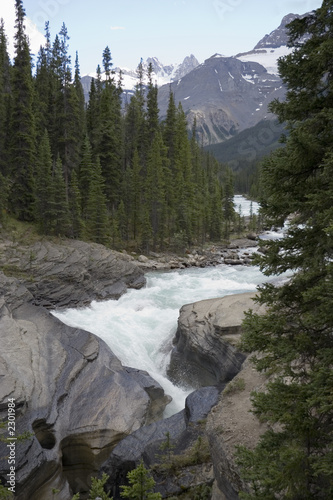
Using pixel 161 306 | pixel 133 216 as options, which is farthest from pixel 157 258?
pixel 161 306

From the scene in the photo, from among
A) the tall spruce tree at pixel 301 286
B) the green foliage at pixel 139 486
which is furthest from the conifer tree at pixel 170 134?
the green foliage at pixel 139 486

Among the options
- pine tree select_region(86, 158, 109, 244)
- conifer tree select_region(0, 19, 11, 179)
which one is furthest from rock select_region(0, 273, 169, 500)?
conifer tree select_region(0, 19, 11, 179)

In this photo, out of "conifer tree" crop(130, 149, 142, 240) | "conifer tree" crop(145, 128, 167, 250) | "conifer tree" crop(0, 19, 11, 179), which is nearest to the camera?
"conifer tree" crop(0, 19, 11, 179)

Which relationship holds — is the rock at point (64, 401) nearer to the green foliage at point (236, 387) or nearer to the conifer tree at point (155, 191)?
the green foliage at point (236, 387)

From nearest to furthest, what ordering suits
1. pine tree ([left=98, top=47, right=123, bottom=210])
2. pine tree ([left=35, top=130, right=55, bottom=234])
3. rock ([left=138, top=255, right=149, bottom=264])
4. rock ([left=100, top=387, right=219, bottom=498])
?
A: 1. rock ([left=100, top=387, right=219, bottom=498])
2. pine tree ([left=35, top=130, right=55, bottom=234])
3. rock ([left=138, top=255, right=149, bottom=264])
4. pine tree ([left=98, top=47, right=123, bottom=210])

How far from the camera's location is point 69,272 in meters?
25.2

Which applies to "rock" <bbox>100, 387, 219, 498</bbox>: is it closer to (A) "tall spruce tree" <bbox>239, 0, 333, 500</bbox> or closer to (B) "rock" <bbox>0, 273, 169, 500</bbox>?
(B) "rock" <bbox>0, 273, 169, 500</bbox>

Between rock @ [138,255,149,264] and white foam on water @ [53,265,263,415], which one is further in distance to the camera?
rock @ [138,255,149,264]

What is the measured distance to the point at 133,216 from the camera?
151 feet

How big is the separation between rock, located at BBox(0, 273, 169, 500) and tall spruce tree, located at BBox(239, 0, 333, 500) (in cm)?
714

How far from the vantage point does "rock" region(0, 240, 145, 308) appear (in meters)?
23.4

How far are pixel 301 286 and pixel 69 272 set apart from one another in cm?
2184

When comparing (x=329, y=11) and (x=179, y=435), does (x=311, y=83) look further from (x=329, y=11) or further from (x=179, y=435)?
(x=179, y=435)

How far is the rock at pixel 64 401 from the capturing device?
32.2 feet
